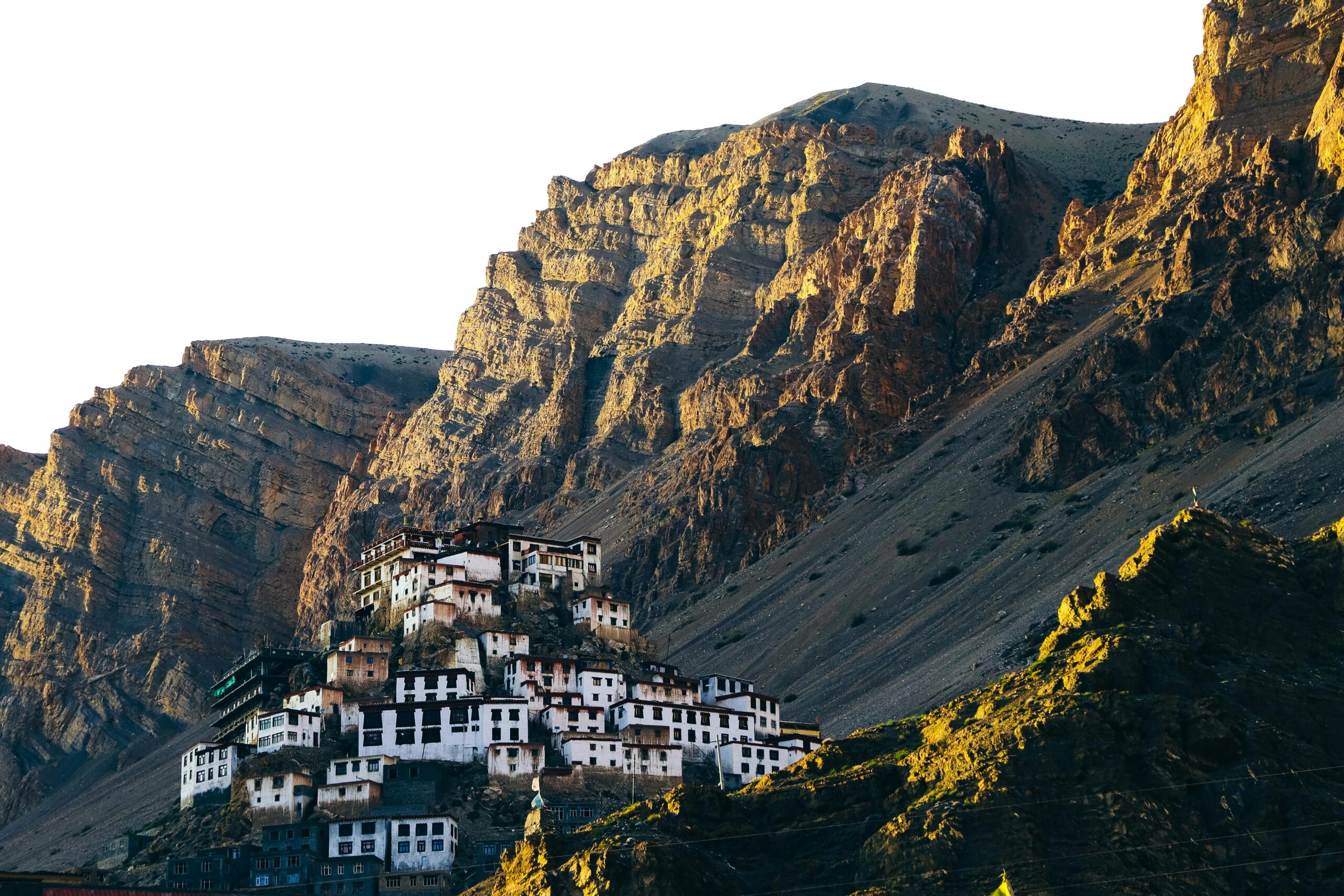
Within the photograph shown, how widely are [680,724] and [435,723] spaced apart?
1398 cm

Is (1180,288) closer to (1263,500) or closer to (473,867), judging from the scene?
(1263,500)

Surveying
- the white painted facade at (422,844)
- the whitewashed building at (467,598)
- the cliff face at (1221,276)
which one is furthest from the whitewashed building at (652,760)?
the cliff face at (1221,276)

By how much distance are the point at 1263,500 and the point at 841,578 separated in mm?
38839

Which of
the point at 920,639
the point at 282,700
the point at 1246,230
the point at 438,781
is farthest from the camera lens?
the point at 1246,230

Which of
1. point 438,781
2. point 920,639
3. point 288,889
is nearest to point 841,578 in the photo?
point 920,639

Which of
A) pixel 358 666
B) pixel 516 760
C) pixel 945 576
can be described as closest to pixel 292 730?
pixel 358 666

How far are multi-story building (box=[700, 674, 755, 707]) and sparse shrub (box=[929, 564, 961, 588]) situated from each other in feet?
105

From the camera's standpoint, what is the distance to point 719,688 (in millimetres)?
116062

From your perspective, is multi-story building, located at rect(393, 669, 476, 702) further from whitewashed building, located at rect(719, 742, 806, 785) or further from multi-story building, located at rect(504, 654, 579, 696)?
whitewashed building, located at rect(719, 742, 806, 785)

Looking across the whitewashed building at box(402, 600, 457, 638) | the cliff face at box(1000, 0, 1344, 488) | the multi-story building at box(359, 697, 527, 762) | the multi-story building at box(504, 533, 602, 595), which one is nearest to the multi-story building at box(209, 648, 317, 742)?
the whitewashed building at box(402, 600, 457, 638)

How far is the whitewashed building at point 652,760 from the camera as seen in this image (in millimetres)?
101562

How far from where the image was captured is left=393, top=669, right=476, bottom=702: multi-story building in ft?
341

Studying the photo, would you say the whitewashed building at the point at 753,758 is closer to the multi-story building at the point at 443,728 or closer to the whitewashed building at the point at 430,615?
the multi-story building at the point at 443,728

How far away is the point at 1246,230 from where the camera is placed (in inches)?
6806
